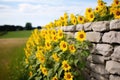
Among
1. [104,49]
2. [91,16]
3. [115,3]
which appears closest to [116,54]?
[104,49]

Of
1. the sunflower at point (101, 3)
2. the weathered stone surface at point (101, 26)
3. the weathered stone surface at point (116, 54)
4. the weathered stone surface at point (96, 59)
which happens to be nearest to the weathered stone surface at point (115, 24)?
the weathered stone surface at point (101, 26)

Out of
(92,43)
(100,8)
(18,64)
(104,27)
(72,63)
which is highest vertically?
(100,8)

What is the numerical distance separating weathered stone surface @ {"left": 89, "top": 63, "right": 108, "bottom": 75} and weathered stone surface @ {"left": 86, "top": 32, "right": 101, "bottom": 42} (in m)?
0.35

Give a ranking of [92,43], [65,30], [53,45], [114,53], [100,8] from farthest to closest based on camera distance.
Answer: [65,30]
[53,45]
[100,8]
[92,43]
[114,53]

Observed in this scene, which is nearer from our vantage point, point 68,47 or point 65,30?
point 68,47

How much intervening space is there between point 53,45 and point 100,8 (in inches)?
40.4

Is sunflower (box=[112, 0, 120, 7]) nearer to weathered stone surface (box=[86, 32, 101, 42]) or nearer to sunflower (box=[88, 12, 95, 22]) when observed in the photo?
sunflower (box=[88, 12, 95, 22])

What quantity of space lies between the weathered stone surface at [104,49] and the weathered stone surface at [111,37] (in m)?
0.08

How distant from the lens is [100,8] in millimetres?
4434

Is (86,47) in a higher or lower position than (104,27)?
lower

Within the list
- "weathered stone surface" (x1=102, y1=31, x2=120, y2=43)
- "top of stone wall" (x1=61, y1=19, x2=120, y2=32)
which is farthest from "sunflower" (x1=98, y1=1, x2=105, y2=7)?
"weathered stone surface" (x1=102, y1=31, x2=120, y2=43)

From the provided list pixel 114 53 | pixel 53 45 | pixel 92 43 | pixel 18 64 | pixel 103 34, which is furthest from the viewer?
pixel 18 64

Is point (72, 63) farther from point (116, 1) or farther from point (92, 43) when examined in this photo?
point (116, 1)

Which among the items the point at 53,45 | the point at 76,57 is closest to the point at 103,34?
the point at 76,57
